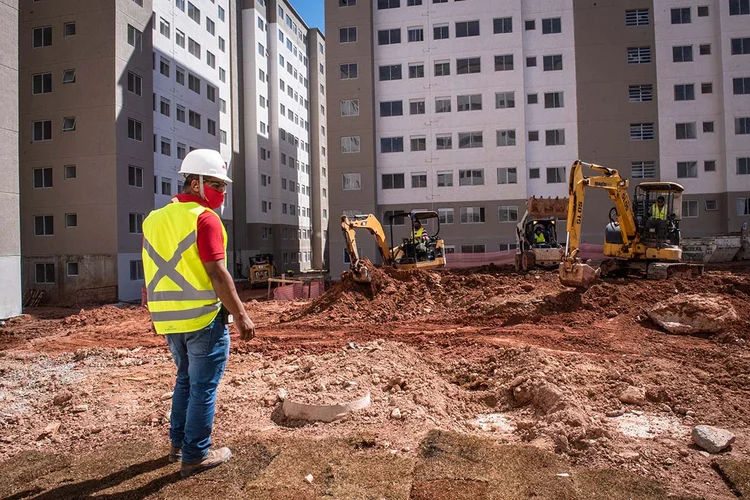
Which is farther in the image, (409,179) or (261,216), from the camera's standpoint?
(261,216)

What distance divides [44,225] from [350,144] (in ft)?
64.9

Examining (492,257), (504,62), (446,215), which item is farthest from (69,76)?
(504,62)

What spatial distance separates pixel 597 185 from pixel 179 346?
14.3 meters

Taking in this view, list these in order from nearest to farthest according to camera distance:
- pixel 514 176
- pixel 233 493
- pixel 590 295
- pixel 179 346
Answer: pixel 233 493 < pixel 179 346 < pixel 590 295 < pixel 514 176

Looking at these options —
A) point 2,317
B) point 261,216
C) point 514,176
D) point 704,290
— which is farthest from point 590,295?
point 261,216

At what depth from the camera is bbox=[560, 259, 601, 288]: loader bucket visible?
44.7ft

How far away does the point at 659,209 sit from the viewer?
1741 cm

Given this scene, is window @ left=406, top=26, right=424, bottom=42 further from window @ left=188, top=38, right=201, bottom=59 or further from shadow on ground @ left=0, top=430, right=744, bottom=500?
shadow on ground @ left=0, top=430, right=744, bottom=500

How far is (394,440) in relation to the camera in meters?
4.76

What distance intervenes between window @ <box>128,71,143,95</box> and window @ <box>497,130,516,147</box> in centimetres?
2304

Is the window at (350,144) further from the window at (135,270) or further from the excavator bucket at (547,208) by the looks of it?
the excavator bucket at (547,208)

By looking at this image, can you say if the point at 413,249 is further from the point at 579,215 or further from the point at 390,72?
the point at 390,72

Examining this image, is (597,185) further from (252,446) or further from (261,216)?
(261,216)

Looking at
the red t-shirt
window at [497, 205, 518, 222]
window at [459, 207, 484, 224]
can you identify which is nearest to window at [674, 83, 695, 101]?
window at [497, 205, 518, 222]
